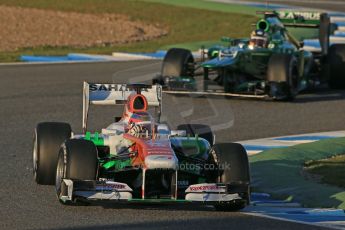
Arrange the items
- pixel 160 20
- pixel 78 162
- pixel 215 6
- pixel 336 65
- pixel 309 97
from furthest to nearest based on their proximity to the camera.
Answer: pixel 215 6 < pixel 160 20 < pixel 336 65 < pixel 309 97 < pixel 78 162

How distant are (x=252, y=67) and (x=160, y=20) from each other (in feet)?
47.4

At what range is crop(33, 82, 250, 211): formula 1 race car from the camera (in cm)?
996

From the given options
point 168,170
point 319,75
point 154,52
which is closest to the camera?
point 168,170

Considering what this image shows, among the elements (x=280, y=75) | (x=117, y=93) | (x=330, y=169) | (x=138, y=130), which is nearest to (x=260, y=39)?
(x=280, y=75)

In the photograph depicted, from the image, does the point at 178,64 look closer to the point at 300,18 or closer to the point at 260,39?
the point at 260,39

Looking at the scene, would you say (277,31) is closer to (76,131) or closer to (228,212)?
(76,131)

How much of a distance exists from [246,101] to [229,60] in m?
0.77

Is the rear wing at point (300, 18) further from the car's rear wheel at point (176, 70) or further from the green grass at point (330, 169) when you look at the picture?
the green grass at point (330, 169)

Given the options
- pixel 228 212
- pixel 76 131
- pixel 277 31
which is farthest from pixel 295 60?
pixel 228 212

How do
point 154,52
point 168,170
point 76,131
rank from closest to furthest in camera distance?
1. point 168,170
2. point 76,131
3. point 154,52

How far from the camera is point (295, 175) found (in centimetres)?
1220

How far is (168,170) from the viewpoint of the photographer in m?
10.0

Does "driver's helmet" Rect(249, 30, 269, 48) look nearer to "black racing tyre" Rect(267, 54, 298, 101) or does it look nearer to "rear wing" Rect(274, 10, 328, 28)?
"black racing tyre" Rect(267, 54, 298, 101)

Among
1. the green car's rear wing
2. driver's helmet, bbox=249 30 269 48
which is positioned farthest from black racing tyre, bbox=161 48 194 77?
the green car's rear wing
